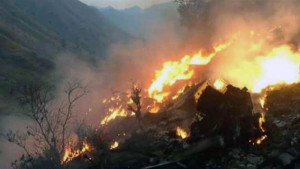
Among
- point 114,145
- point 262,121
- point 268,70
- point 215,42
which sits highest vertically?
point 215,42

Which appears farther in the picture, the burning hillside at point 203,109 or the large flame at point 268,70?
the large flame at point 268,70

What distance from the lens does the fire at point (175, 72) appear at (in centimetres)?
5662

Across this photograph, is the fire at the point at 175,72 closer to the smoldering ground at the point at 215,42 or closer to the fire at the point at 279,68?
the smoldering ground at the point at 215,42

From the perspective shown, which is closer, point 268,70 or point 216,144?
point 216,144

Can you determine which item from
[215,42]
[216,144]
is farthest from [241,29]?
[216,144]

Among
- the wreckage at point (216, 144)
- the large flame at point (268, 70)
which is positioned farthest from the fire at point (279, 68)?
the wreckage at point (216, 144)

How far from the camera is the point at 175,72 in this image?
192 feet

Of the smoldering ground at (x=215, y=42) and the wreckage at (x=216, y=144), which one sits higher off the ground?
the smoldering ground at (x=215, y=42)

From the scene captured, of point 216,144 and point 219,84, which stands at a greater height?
point 219,84

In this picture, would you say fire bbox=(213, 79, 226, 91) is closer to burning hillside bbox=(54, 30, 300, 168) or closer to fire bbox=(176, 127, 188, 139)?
burning hillside bbox=(54, 30, 300, 168)

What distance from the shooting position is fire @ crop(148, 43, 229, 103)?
186ft

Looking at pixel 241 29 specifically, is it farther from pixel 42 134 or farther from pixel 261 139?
pixel 42 134

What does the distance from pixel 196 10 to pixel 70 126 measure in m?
39.9

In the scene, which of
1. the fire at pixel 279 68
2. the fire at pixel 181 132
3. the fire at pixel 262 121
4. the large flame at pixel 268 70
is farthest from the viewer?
the large flame at pixel 268 70
